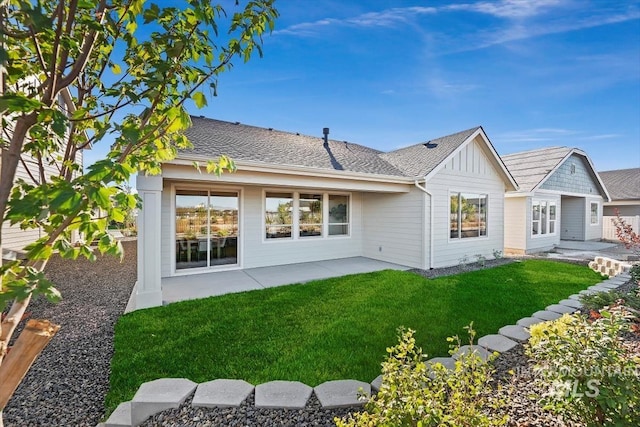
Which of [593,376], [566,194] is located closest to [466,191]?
[566,194]

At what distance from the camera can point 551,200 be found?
47.1ft

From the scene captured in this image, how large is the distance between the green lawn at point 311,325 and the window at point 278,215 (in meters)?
3.00

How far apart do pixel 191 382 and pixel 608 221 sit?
25.2 m

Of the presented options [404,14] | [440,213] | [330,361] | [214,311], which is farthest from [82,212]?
[440,213]

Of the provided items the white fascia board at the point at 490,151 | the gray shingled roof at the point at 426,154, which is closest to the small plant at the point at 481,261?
the white fascia board at the point at 490,151

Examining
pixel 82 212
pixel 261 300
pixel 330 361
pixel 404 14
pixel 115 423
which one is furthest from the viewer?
pixel 404 14

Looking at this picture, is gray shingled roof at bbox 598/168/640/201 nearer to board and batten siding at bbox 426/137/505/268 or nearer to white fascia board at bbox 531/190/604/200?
white fascia board at bbox 531/190/604/200

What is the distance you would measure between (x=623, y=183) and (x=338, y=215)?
85.6 ft

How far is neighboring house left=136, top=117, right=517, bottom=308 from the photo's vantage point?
795 centimetres

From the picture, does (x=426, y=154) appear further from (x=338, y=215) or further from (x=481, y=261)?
(x=481, y=261)

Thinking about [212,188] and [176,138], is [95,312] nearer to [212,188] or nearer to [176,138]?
[212,188]

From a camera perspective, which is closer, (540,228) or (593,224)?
(540,228)

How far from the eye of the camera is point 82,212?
1290 mm

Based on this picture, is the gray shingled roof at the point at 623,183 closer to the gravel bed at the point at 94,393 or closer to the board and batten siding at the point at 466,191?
the board and batten siding at the point at 466,191
